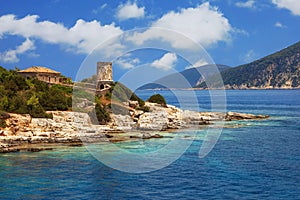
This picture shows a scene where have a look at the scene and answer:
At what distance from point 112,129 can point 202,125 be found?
15.2m

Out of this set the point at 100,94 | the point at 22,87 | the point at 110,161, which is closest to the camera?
the point at 110,161

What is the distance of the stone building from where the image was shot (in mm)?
59697

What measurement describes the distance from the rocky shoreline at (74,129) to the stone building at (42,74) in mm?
16174

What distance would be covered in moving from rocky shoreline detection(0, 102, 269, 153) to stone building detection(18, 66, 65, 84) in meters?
16.2

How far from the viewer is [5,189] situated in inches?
853

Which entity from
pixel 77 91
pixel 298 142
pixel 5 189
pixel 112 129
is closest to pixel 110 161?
pixel 5 189

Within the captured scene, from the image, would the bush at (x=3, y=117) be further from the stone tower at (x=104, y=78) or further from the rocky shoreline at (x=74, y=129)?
the stone tower at (x=104, y=78)

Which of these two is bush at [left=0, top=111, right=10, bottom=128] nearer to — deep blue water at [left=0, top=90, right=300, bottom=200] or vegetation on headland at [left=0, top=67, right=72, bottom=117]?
vegetation on headland at [left=0, top=67, right=72, bottom=117]

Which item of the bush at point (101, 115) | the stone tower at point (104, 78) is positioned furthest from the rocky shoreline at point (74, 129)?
the stone tower at point (104, 78)

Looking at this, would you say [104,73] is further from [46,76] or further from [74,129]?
[74,129]

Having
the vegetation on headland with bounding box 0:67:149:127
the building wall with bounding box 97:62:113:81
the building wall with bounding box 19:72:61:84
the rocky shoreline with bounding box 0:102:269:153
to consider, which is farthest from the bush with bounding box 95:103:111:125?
the building wall with bounding box 19:72:61:84

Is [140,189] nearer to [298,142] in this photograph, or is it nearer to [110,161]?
A: [110,161]

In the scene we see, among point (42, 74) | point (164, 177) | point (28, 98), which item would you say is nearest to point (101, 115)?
point (28, 98)

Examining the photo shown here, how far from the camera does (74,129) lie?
39.4 metres
